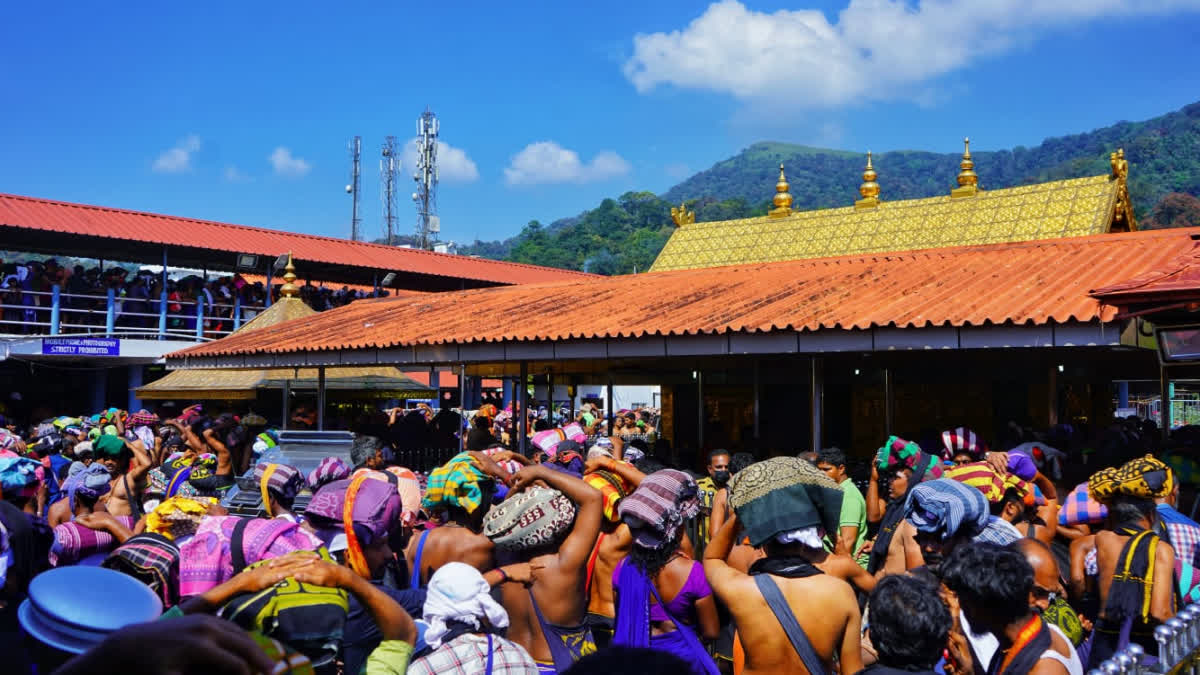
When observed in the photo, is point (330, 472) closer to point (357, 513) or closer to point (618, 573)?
point (357, 513)

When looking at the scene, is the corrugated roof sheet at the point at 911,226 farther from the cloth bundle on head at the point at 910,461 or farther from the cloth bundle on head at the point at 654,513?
the cloth bundle on head at the point at 654,513

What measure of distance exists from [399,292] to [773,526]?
27.3 m

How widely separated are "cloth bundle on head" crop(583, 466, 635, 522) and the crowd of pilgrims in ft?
0.06

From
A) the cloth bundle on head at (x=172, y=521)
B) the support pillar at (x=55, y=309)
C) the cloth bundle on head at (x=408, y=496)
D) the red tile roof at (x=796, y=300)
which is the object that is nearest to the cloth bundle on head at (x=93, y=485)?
the cloth bundle on head at (x=172, y=521)

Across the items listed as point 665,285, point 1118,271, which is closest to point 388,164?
point 665,285

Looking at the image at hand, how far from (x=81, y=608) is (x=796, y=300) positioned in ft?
29.1

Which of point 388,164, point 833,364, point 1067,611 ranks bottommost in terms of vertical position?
point 1067,611

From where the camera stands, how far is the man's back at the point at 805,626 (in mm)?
3746

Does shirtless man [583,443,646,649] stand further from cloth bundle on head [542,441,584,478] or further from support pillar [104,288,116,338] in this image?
support pillar [104,288,116,338]

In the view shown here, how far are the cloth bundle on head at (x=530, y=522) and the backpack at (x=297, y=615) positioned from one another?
53.0 inches

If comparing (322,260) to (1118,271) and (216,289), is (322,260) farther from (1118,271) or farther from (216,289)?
(1118,271)

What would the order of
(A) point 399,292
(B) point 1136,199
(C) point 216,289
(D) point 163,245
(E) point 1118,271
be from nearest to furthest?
(E) point 1118,271
(D) point 163,245
(C) point 216,289
(A) point 399,292
(B) point 1136,199

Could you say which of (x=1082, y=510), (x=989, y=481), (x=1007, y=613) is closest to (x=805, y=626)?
(x=1007, y=613)

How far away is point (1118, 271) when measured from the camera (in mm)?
9625
